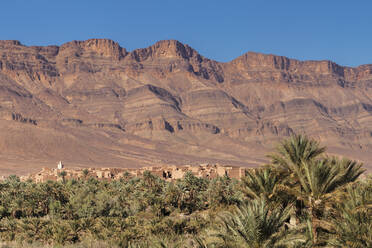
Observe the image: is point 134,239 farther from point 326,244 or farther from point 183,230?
point 326,244

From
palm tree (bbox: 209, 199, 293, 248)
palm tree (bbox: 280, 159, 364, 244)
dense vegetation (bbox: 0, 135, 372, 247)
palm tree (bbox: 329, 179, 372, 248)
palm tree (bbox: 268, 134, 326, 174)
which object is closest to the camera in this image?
palm tree (bbox: 209, 199, 293, 248)

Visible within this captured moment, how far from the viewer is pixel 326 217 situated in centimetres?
1673

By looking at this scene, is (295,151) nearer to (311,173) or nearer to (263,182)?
(263,182)

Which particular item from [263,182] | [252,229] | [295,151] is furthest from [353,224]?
[263,182]

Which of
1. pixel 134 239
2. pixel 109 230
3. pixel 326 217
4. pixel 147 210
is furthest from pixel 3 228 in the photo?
pixel 326 217

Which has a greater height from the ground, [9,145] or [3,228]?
[9,145]

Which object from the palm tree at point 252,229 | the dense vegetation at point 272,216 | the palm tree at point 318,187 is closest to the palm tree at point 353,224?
the dense vegetation at point 272,216

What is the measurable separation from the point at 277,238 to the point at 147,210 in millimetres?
34030

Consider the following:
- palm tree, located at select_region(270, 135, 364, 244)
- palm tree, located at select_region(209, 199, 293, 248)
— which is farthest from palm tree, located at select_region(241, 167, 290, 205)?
palm tree, located at select_region(209, 199, 293, 248)

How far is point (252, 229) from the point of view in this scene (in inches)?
507

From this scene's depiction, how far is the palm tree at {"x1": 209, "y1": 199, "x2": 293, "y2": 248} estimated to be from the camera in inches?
509

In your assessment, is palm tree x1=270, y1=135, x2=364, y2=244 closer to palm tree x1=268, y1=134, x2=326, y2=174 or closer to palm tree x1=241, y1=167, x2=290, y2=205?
palm tree x1=268, y1=134, x2=326, y2=174

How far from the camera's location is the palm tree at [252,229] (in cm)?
1293

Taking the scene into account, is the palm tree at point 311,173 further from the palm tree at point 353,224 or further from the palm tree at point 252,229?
the palm tree at point 252,229
